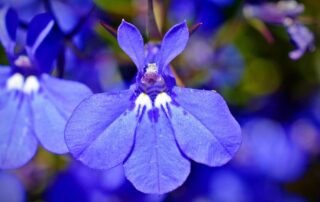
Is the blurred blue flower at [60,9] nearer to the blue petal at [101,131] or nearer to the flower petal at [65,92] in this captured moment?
the flower petal at [65,92]

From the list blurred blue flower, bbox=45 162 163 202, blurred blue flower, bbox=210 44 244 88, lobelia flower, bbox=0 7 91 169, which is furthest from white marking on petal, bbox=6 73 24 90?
blurred blue flower, bbox=210 44 244 88

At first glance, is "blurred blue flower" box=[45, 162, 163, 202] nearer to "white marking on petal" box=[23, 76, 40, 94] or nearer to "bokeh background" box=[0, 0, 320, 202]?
"bokeh background" box=[0, 0, 320, 202]

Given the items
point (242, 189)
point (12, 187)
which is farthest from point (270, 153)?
point (12, 187)

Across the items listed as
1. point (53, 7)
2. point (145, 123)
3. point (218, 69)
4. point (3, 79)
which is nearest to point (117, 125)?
point (145, 123)

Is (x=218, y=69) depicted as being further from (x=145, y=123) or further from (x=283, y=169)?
(x=145, y=123)

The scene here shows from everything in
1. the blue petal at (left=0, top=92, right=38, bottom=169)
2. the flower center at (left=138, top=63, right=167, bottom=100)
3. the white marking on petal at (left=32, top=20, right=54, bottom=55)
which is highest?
the white marking on petal at (left=32, top=20, right=54, bottom=55)

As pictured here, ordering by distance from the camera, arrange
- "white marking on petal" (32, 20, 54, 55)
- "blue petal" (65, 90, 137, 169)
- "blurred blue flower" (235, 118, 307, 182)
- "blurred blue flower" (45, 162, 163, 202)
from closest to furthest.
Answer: "blue petal" (65, 90, 137, 169)
"white marking on petal" (32, 20, 54, 55)
"blurred blue flower" (45, 162, 163, 202)
"blurred blue flower" (235, 118, 307, 182)

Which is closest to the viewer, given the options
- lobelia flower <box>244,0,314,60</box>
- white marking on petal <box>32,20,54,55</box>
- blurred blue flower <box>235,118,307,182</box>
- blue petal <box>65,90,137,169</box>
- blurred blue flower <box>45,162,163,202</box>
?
blue petal <box>65,90,137,169</box>

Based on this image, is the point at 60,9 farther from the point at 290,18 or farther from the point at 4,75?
the point at 290,18
